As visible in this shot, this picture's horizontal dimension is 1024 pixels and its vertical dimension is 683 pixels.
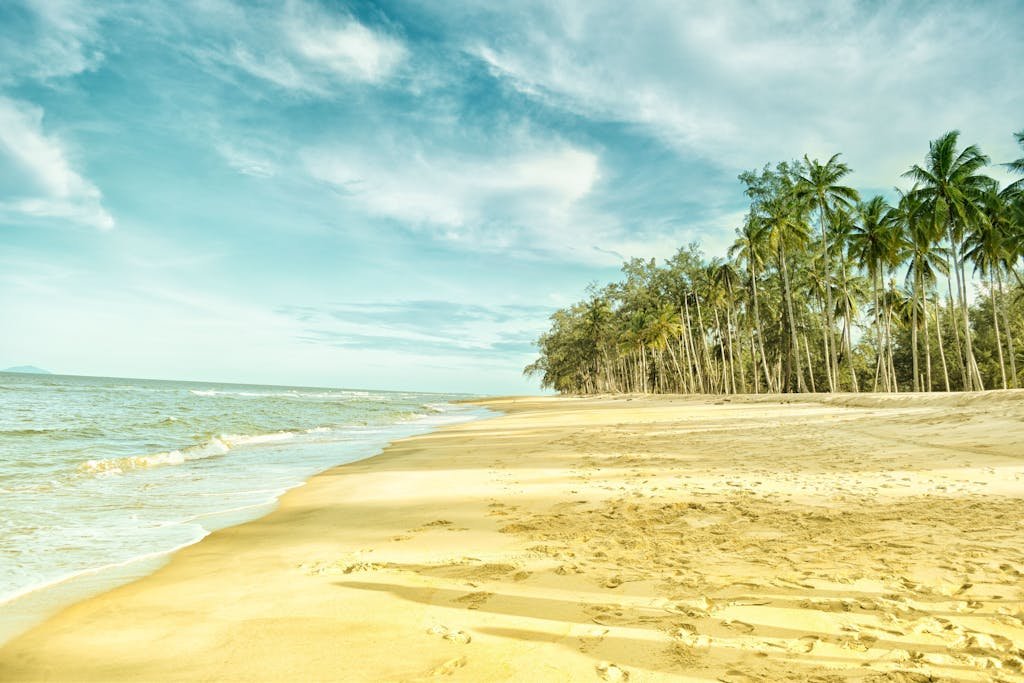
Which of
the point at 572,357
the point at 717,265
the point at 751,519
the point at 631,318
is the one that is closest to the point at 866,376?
the point at 717,265

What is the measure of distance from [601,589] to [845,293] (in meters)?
43.4

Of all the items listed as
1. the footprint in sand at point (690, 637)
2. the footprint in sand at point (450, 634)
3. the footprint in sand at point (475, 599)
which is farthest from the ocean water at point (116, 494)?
the footprint in sand at point (690, 637)

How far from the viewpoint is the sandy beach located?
298 cm

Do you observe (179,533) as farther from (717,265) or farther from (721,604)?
(717,265)

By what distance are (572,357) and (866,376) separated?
45.9 meters

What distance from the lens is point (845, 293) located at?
3966cm

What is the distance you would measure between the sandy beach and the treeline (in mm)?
29780

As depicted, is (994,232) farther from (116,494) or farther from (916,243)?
(116,494)

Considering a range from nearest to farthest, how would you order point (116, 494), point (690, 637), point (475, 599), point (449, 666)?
point (449, 666), point (690, 637), point (475, 599), point (116, 494)

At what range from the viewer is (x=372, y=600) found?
13.2ft

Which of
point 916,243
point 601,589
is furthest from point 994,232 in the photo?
point 601,589

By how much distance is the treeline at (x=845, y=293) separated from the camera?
3061 centimetres

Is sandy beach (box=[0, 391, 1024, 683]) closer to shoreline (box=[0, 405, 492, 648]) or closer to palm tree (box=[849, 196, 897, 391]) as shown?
shoreline (box=[0, 405, 492, 648])

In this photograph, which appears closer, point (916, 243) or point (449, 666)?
point (449, 666)
